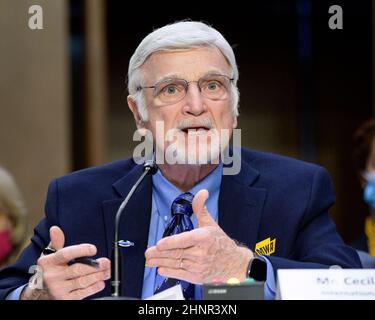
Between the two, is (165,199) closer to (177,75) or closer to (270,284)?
(177,75)

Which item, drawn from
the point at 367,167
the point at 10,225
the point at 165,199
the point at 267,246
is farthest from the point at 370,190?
the point at 10,225

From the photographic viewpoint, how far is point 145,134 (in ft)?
7.41

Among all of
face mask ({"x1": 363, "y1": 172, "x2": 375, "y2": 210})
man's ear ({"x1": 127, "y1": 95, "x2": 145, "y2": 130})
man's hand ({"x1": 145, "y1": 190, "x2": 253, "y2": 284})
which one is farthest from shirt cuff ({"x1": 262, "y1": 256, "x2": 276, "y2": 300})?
face mask ({"x1": 363, "y1": 172, "x2": 375, "y2": 210})

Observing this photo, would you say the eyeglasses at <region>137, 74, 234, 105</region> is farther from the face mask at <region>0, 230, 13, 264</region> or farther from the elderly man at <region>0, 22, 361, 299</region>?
the face mask at <region>0, 230, 13, 264</region>

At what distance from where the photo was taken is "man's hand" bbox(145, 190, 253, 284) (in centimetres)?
168

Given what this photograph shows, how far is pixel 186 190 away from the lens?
2186mm

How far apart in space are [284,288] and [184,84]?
0.74 metres

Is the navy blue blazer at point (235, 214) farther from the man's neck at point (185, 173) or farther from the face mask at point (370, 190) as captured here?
the face mask at point (370, 190)

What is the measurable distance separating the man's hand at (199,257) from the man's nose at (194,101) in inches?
17.1

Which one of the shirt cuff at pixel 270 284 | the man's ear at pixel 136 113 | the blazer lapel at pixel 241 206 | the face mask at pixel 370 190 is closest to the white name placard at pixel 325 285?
the shirt cuff at pixel 270 284

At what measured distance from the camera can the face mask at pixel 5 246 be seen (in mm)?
2554

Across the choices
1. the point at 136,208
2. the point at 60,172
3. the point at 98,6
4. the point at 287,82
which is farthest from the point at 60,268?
the point at 287,82

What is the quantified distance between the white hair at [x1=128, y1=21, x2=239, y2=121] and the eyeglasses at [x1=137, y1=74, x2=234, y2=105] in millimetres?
54
